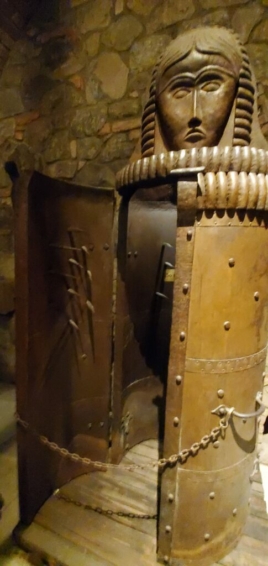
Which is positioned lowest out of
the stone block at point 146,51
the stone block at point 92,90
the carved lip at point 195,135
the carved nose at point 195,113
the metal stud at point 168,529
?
the metal stud at point 168,529

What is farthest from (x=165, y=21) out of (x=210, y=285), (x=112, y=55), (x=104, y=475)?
(x=104, y=475)

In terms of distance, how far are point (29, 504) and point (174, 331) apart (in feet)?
3.91

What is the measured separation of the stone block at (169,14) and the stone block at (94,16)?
1.21ft

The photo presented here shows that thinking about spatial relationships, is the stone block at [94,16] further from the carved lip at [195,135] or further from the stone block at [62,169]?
the carved lip at [195,135]

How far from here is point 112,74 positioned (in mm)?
2348

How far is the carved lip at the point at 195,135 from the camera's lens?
131 cm

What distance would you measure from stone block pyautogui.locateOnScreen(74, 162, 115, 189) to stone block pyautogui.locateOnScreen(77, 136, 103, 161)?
67mm

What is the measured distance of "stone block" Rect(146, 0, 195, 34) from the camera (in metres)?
2.08

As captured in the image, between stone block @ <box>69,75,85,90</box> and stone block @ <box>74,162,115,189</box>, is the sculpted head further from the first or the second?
stone block @ <box>69,75,85,90</box>

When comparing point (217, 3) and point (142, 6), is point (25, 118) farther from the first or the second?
point (217, 3)

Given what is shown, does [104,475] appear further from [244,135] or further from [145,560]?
[244,135]

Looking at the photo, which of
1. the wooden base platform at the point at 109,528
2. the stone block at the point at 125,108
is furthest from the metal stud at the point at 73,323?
the stone block at the point at 125,108

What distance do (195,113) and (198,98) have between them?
7 centimetres

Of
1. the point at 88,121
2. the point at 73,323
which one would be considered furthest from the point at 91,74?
the point at 73,323
